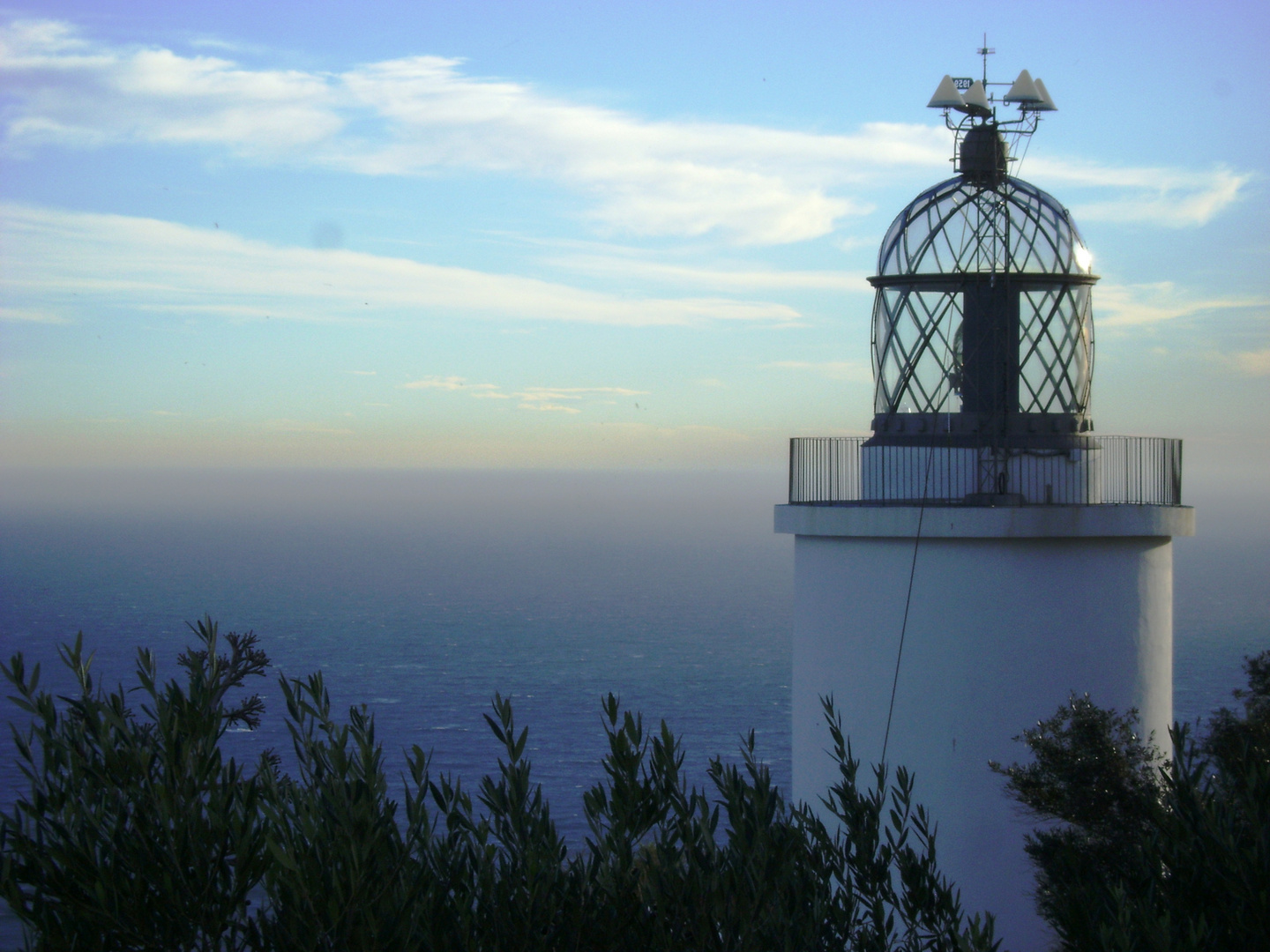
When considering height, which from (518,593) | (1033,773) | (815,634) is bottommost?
(518,593)

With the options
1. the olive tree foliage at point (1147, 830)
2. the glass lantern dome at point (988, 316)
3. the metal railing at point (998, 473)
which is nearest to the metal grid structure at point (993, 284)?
the glass lantern dome at point (988, 316)

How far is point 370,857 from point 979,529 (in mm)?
5536

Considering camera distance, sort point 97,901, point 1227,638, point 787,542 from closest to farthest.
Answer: point 97,901 → point 1227,638 → point 787,542

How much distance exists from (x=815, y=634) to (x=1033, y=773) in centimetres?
230

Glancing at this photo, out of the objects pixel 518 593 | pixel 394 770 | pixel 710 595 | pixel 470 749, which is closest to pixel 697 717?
pixel 470 749

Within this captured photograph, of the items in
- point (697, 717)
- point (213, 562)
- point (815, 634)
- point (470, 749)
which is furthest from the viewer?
point (213, 562)

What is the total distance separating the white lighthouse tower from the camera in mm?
9109

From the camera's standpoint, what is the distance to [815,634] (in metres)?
9.88

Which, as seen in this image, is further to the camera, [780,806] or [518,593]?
[518,593]

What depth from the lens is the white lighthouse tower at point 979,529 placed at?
29.9ft

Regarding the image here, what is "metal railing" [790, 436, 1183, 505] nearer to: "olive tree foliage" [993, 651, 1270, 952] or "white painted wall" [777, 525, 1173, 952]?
"white painted wall" [777, 525, 1173, 952]

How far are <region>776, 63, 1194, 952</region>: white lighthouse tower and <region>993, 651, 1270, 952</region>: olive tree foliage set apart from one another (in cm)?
57

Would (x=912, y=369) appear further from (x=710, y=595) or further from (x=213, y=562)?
(x=213, y=562)

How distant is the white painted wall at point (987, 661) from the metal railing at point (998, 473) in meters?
0.69
